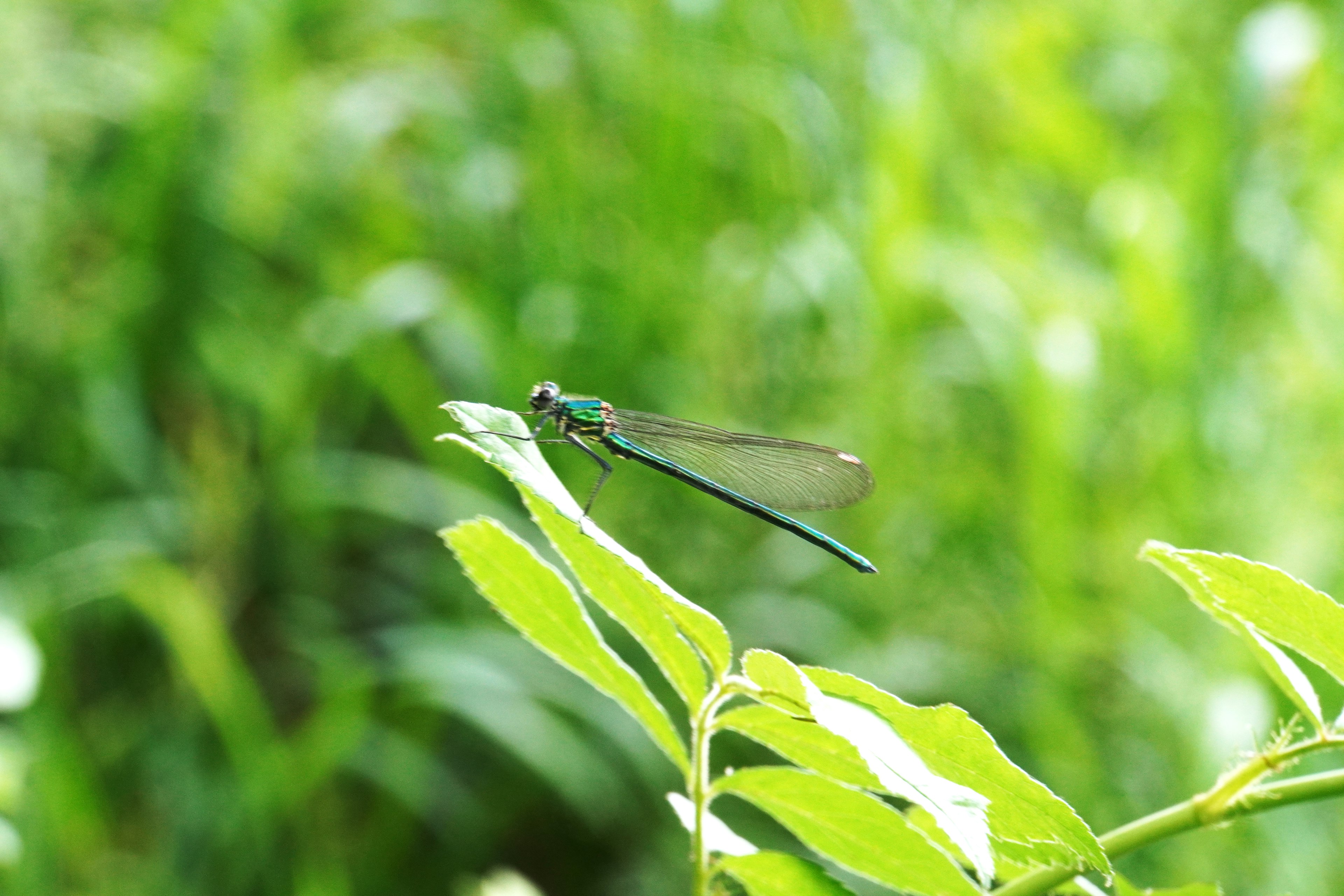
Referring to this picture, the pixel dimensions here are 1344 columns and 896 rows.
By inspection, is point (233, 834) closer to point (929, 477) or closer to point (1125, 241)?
point (929, 477)

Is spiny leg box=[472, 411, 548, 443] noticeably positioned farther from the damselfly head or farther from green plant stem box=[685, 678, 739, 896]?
the damselfly head

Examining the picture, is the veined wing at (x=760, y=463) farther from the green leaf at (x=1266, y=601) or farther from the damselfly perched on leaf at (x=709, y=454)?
the green leaf at (x=1266, y=601)

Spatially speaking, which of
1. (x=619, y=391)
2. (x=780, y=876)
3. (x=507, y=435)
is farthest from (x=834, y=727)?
(x=619, y=391)

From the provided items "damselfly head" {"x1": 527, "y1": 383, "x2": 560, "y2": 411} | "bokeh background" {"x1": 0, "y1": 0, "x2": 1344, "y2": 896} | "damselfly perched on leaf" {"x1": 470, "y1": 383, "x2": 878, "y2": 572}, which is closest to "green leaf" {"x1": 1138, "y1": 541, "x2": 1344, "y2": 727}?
"damselfly perched on leaf" {"x1": 470, "y1": 383, "x2": 878, "y2": 572}

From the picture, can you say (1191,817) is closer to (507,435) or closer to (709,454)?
(507,435)

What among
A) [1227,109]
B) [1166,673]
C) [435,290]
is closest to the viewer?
[1227,109]

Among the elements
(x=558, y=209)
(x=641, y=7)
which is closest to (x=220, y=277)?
(x=558, y=209)
